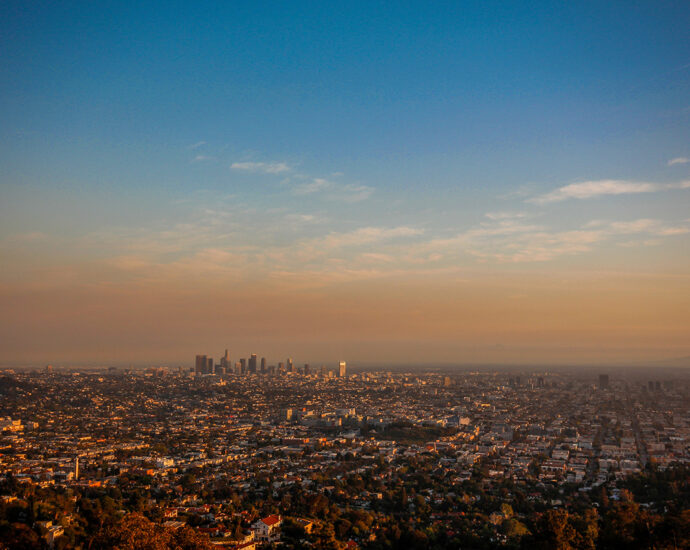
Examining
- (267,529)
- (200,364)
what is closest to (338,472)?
(267,529)

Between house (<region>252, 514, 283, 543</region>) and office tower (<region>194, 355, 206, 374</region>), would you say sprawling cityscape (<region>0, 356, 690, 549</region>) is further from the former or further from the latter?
office tower (<region>194, 355, 206, 374</region>)

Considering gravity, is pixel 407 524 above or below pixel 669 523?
below

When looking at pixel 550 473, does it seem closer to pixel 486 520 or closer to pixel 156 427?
pixel 486 520

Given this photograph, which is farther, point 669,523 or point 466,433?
point 466,433

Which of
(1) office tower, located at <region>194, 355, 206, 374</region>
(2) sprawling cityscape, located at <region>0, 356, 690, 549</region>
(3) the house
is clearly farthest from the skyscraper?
(3) the house

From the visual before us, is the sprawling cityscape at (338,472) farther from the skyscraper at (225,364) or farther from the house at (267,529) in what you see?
the skyscraper at (225,364)

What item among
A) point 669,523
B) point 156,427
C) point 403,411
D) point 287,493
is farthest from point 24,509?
point 403,411

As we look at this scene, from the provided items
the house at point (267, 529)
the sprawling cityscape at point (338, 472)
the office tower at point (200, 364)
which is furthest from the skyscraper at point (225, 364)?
the house at point (267, 529)
